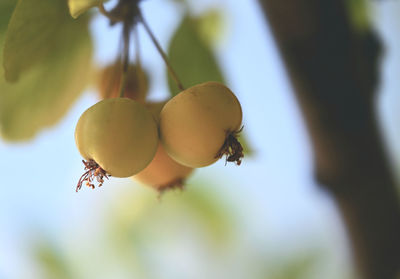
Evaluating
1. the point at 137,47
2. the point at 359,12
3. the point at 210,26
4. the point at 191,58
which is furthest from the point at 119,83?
the point at 359,12

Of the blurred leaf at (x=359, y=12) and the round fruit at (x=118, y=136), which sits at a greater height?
the blurred leaf at (x=359, y=12)

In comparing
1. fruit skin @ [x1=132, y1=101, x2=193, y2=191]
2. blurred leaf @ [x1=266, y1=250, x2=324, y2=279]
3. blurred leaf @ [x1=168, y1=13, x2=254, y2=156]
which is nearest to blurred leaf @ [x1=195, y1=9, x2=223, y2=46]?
blurred leaf @ [x1=168, y1=13, x2=254, y2=156]

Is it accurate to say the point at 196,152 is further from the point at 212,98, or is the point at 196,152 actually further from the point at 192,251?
the point at 192,251

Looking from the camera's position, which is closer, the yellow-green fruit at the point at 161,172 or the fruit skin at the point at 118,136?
the fruit skin at the point at 118,136

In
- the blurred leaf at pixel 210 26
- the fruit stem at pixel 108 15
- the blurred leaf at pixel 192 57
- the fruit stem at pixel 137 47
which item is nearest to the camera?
the fruit stem at pixel 108 15

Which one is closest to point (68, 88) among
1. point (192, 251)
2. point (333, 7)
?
point (333, 7)

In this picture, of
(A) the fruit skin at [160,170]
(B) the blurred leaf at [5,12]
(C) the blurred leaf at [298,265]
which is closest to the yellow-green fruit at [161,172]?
(A) the fruit skin at [160,170]

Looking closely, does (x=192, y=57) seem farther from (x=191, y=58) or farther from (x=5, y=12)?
(x=5, y=12)

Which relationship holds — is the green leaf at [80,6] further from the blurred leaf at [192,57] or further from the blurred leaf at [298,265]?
the blurred leaf at [298,265]
